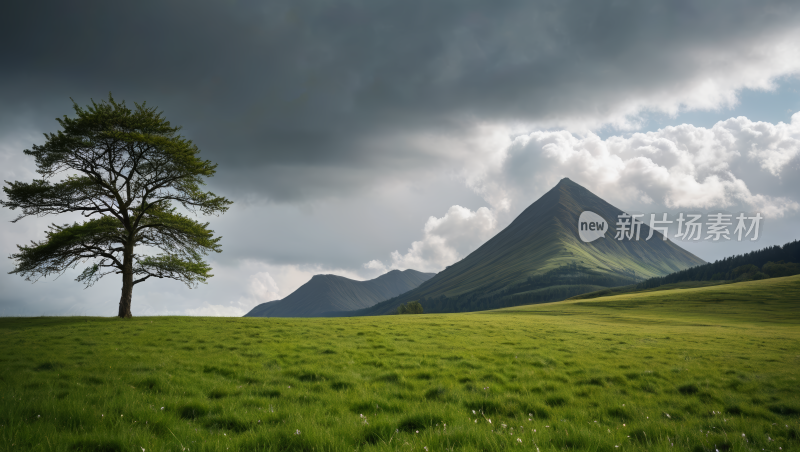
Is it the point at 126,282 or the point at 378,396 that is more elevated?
the point at 126,282

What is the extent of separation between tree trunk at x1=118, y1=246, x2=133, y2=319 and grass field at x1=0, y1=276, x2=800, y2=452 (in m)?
12.4

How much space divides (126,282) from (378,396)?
34.3 meters

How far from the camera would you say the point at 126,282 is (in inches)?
1291

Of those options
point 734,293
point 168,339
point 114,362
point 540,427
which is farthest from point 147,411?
point 734,293

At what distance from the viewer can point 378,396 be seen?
905cm

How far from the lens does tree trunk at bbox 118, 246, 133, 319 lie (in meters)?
32.8

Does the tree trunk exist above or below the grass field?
above

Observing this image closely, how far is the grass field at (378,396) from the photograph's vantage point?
5789mm

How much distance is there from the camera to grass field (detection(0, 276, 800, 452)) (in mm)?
5789

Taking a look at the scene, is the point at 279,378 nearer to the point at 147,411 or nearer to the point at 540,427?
the point at 147,411

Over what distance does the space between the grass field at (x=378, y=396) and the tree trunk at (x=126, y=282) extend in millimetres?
12377

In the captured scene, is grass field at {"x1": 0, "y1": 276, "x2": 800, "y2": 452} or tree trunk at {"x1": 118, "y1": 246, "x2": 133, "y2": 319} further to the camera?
tree trunk at {"x1": 118, "y1": 246, "x2": 133, "y2": 319}

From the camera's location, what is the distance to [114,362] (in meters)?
13.4

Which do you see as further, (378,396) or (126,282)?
(126,282)
